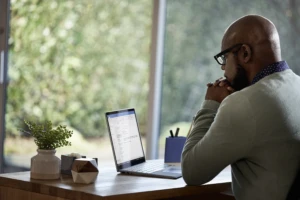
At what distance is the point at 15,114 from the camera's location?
15.7 feet

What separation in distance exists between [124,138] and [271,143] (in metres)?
0.85

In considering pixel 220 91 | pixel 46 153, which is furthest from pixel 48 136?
pixel 220 91

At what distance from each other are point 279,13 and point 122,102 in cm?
138

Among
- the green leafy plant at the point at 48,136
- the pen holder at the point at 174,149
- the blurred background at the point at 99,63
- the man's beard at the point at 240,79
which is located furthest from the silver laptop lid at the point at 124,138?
the blurred background at the point at 99,63

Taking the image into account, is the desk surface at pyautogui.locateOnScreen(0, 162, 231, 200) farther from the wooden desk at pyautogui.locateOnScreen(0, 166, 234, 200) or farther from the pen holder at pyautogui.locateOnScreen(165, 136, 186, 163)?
the pen holder at pyautogui.locateOnScreen(165, 136, 186, 163)

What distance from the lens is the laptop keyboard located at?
273 centimetres

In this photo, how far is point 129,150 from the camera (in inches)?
113

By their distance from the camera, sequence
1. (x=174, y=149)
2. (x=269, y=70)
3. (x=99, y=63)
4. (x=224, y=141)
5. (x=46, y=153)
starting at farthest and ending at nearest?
(x=99, y=63)
(x=174, y=149)
(x=46, y=153)
(x=269, y=70)
(x=224, y=141)

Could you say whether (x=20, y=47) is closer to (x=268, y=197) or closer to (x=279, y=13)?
(x=279, y=13)

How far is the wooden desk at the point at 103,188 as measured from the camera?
2.19 meters

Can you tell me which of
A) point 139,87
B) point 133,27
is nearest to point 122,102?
point 139,87

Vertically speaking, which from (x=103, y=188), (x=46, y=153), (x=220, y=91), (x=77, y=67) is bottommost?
(x=103, y=188)

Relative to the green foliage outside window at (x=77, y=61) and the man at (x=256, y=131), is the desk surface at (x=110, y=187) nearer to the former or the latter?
the man at (x=256, y=131)

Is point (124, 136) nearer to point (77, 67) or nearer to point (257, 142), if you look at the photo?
point (257, 142)
